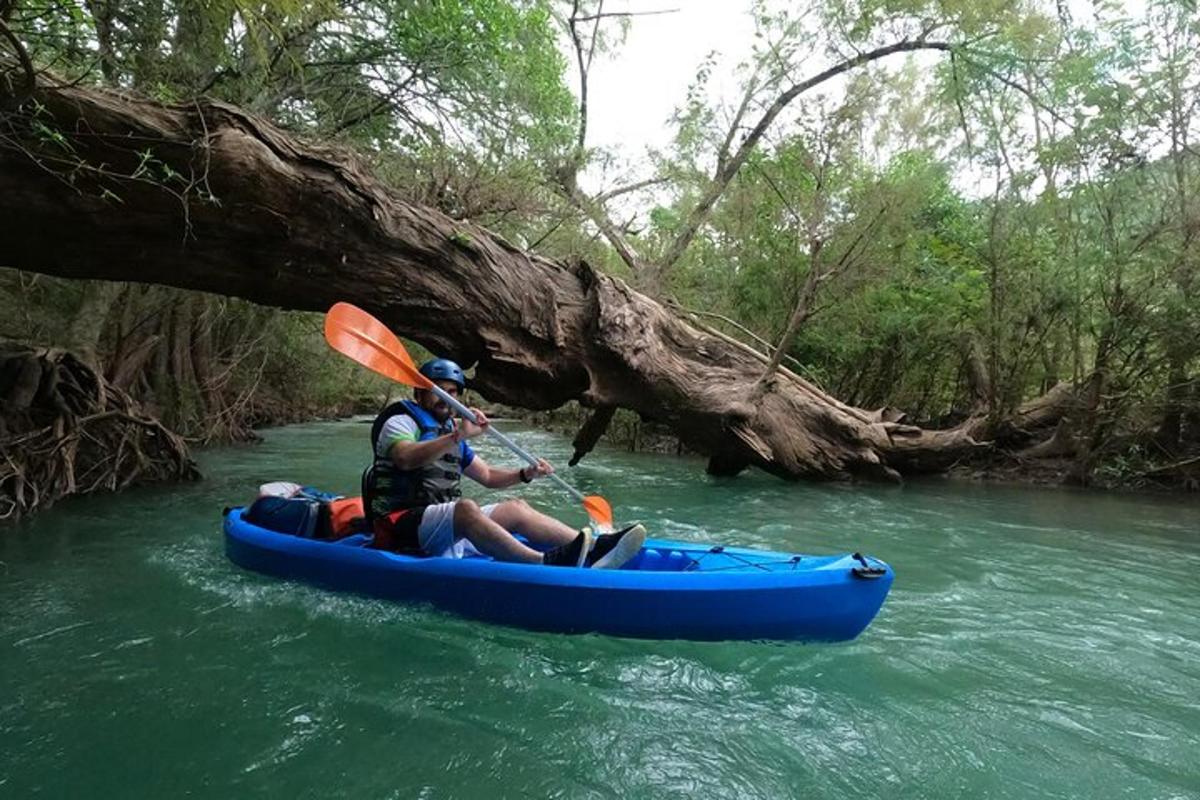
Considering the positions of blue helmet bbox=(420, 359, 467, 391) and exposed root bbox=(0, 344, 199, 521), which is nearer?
blue helmet bbox=(420, 359, 467, 391)

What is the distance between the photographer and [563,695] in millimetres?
2455

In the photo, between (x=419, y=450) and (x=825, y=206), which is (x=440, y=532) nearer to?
(x=419, y=450)

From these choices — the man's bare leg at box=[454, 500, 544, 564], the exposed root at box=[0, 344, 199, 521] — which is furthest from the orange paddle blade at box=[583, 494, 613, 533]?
the exposed root at box=[0, 344, 199, 521]

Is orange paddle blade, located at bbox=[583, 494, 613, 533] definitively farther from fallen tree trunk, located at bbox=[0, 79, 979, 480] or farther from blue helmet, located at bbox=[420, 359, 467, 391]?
fallen tree trunk, located at bbox=[0, 79, 979, 480]

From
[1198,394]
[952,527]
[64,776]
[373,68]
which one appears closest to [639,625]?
[64,776]

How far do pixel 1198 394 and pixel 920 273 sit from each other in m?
3.62

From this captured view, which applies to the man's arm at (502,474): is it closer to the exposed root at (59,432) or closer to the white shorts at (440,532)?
the white shorts at (440,532)

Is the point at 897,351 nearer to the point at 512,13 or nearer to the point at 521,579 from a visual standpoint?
the point at 512,13

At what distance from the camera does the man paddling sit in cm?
310

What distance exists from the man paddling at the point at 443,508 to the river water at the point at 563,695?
341 mm

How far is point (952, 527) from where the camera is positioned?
19.3 feet

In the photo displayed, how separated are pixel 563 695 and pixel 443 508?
1.11 metres

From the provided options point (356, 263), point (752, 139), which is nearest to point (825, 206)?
point (752, 139)

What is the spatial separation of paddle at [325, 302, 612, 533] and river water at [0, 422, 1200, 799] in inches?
44.3
